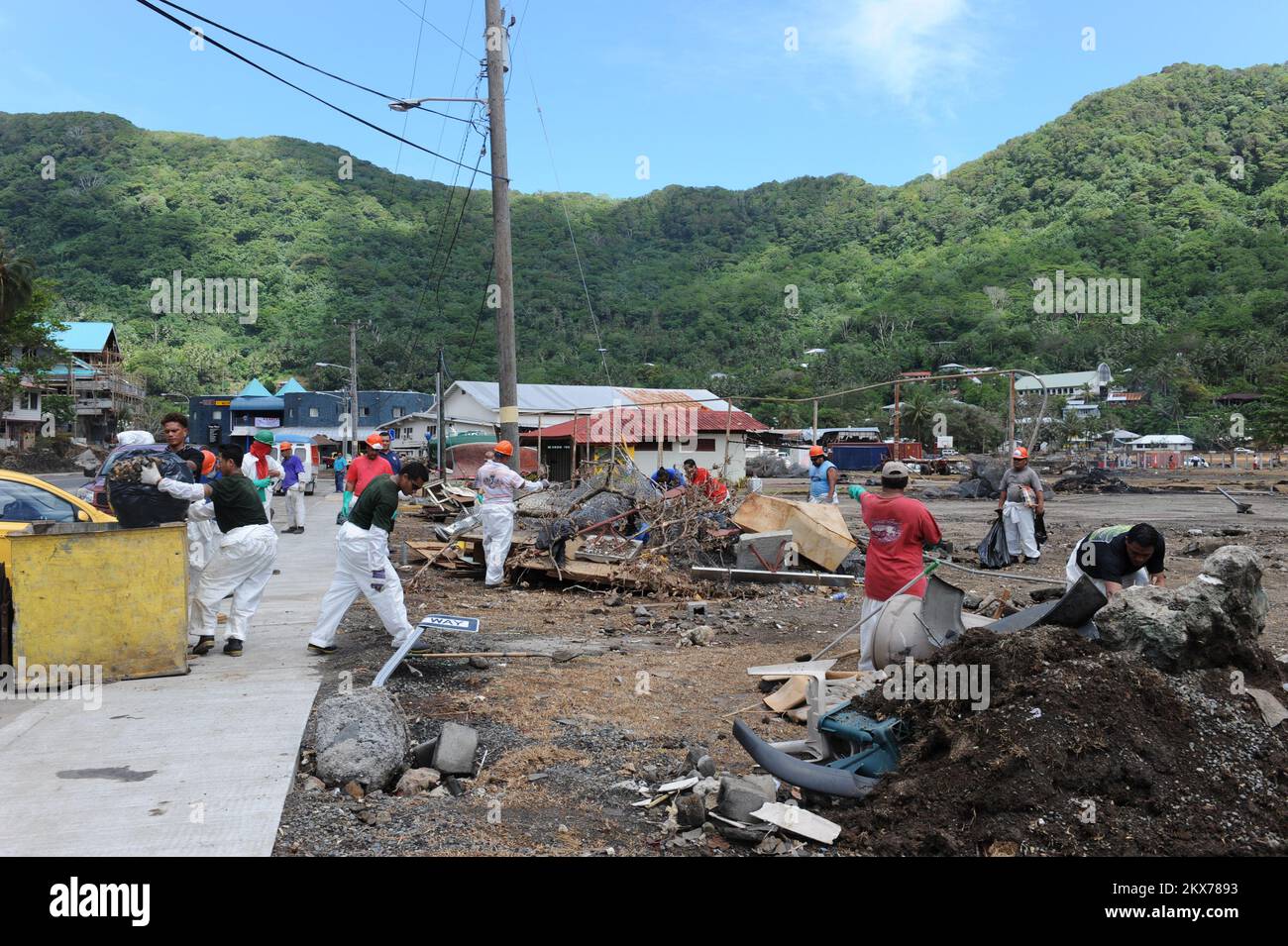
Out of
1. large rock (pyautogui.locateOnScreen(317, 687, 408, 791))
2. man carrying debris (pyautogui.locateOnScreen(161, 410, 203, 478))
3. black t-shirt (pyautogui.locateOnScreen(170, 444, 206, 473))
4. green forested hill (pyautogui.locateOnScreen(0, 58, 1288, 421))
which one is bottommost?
large rock (pyautogui.locateOnScreen(317, 687, 408, 791))

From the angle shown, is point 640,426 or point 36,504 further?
point 640,426

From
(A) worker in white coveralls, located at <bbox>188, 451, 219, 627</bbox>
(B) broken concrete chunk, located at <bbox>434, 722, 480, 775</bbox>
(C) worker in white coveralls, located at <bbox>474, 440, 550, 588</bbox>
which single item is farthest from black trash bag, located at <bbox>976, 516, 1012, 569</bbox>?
(B) broken concrete chunk, located at <bbox>434, 722, 480, 775</bbox>

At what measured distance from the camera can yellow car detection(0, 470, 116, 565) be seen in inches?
336

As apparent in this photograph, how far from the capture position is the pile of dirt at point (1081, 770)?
3.98 metres

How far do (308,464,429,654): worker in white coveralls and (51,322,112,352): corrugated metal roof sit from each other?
74295 millimetres

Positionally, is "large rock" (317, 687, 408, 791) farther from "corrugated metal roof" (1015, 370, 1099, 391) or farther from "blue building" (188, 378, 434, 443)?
"corrugated metal roof" (1015, 370, 1099, 391)

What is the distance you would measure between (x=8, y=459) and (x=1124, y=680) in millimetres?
50690

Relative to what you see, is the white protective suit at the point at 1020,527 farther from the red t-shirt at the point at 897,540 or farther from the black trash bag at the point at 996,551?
the red t-shirt at the point at 897,540

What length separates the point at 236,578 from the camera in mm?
7723

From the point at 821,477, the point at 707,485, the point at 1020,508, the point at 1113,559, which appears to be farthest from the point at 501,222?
the point at 1113,559

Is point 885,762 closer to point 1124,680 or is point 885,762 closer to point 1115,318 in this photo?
point 1124,680

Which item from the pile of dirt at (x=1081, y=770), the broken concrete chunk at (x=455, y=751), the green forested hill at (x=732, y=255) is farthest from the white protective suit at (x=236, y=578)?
the green forested hill at (x=732, y=255)

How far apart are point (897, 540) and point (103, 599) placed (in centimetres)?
542

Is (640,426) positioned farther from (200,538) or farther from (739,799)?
(739,799)
